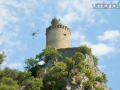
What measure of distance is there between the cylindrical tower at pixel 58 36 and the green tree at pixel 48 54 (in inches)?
95.6

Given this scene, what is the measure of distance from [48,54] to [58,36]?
199 inches

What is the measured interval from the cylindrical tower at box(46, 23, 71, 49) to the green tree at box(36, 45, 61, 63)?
2.43 metres

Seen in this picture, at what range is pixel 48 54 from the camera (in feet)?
128

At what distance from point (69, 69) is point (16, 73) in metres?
9.04

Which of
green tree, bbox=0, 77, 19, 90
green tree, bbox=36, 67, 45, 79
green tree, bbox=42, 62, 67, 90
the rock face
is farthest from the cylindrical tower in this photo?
green tree, bbox=0, 77, 19, 90

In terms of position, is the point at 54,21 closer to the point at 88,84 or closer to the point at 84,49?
the point at 84,49

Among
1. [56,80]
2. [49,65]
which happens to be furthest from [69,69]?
[49,65]

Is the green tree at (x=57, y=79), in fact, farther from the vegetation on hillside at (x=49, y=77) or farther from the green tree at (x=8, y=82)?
the green tree at (x=8, y=82)

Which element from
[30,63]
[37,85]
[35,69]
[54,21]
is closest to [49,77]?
[37,85]

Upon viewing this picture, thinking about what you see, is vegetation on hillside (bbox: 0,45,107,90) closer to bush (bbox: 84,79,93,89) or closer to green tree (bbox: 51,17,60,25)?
bush (bbox: 84,79,93,89)

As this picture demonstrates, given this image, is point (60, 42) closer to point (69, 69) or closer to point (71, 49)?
point (71, 49)

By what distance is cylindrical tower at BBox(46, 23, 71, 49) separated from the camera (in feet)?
136

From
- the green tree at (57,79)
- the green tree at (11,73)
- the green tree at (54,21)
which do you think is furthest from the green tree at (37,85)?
the green tree at (54,21)

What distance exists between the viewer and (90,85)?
3045cm
